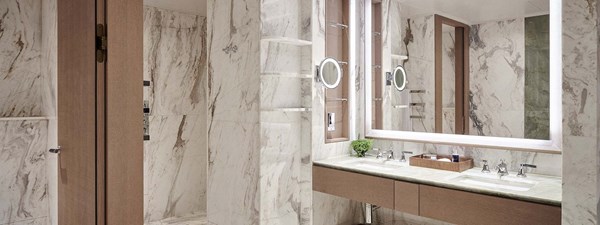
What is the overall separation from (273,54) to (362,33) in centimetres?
96

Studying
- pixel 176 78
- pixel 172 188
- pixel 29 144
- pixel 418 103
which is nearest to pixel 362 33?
pixel 418 103

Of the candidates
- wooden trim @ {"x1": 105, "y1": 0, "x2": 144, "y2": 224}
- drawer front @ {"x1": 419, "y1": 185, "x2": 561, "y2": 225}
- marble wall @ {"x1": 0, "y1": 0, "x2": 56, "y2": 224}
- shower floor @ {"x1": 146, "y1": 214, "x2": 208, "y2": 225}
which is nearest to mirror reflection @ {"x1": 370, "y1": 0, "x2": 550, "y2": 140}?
drawer front @ {"x1": 419, "y1": 185, "x2": 561, "y2": 225}

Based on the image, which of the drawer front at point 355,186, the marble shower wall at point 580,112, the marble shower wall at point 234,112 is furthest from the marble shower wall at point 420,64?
the marble shower wall at point 580,112

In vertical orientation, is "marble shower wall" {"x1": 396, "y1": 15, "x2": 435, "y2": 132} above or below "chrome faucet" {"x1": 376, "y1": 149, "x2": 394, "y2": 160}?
above

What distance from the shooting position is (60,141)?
2.39 meters

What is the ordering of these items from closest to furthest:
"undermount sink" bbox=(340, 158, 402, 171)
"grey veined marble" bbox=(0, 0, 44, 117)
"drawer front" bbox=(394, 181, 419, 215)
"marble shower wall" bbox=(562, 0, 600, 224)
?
"marble shower wall" bbox=(562, 0, 600, 224) → "drawer front" bbox=(394, 181, 419, 215) → "undermount sink" bbox=(340, 158, 402, 171) → "grey veined marble" bbox=(0, 0, 44, 117)

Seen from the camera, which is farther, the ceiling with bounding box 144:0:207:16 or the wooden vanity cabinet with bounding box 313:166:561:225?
the ceiling with bounding box 144:0:207:16

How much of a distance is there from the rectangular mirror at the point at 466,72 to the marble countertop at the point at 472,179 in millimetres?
213

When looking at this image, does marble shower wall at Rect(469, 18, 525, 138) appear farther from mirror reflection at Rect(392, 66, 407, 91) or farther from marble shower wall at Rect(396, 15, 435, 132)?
mirror reflection at Rect(392, 66, 407, 91)

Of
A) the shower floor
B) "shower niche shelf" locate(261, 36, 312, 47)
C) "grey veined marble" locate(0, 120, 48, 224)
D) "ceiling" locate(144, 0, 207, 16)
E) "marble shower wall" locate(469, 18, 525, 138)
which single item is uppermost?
"ceiling" locate(144, 0, 207, 16)

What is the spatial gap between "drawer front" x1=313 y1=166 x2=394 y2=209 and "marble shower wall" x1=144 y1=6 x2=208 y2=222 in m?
1.96

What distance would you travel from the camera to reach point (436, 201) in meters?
2.11

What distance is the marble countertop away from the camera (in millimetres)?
1835

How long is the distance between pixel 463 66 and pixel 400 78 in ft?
1.75
